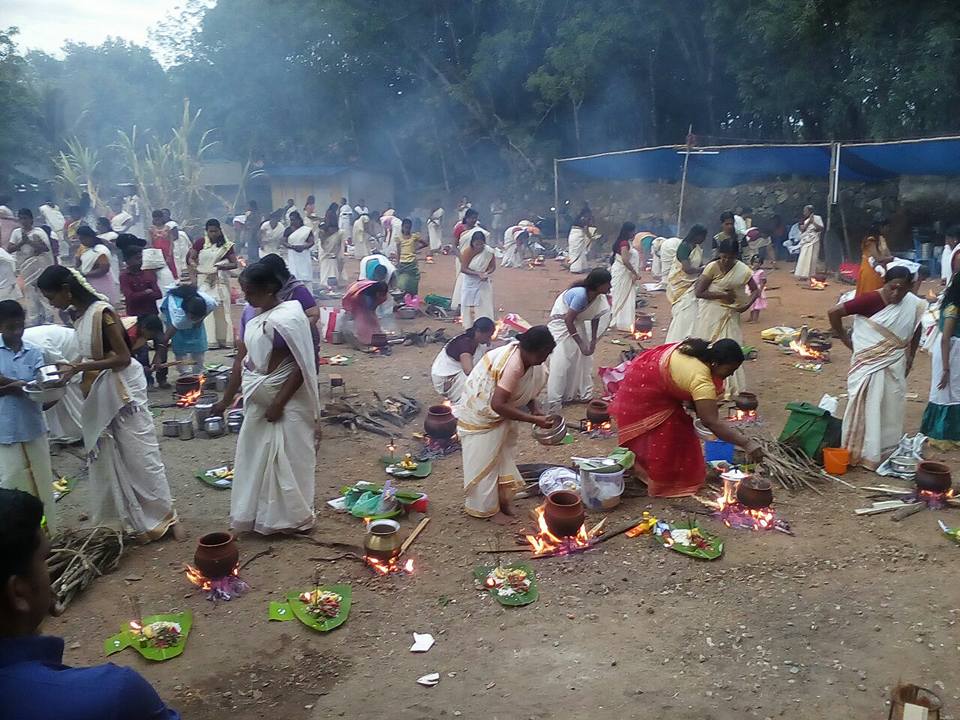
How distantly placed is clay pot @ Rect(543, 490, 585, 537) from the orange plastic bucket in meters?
2.64

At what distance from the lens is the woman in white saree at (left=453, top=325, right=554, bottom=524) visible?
5402mm

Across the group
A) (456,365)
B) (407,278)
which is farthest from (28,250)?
(456,365)

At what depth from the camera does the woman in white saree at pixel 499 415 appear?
540 centimetres

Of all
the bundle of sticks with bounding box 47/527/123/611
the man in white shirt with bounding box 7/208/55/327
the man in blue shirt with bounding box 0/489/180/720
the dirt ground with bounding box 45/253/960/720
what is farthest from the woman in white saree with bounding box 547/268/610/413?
Result: the man in white shirt with bounding box 7/208/55/327

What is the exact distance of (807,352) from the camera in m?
10.8

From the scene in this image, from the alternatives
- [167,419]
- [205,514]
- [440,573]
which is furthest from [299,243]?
[440,573]

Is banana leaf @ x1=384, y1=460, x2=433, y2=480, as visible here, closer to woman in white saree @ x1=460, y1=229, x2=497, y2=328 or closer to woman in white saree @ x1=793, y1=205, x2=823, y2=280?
woman in white saree @ x1=460, y1=229, x2=497, y2=328

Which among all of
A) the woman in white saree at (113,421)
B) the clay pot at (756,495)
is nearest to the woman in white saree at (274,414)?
the woman in white saree at (113,421)

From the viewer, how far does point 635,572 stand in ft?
16.8

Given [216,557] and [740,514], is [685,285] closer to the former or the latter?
[740,514]

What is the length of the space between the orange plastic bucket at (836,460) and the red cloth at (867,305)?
1229mm

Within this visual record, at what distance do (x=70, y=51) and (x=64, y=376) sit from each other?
5630cm

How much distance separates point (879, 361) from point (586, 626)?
3839 millimetres

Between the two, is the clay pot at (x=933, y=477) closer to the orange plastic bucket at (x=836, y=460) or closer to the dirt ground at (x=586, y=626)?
the dirt ground at (x=586, y=626)
